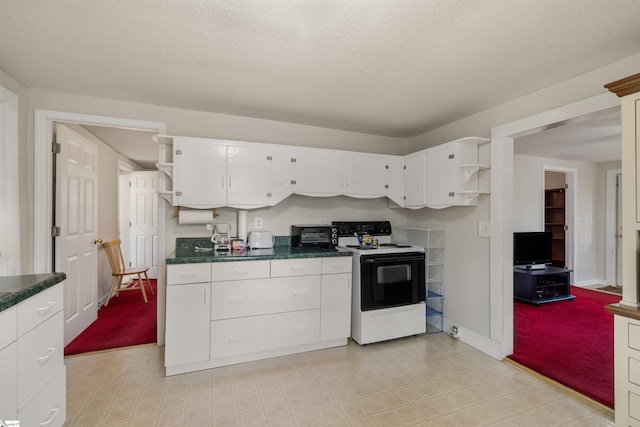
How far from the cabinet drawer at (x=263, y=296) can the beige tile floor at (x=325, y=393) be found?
460mm

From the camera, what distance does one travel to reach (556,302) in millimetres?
4328

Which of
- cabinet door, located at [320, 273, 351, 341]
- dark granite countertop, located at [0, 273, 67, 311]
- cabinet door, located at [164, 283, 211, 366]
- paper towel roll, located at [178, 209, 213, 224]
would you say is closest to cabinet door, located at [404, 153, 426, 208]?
cabinet door, located at [320, 273, 351, 341]

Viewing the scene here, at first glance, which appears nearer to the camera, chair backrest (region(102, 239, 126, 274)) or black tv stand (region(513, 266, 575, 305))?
chair backrest (region(102, 239, 126, 274))

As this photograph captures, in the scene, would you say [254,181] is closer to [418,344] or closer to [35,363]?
[35,363]

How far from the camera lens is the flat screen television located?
175 inches

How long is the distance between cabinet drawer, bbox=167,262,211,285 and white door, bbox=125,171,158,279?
3696mm

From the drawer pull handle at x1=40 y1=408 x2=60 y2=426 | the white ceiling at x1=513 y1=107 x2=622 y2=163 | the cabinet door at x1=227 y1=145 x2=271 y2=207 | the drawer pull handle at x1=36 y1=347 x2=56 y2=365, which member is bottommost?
the drawer pull handle at x1=40 y1=408 x2=60 y2=426

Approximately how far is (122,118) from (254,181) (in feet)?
4.19

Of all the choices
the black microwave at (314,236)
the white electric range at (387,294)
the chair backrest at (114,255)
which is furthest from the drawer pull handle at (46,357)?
the chair backrest at (114,255)

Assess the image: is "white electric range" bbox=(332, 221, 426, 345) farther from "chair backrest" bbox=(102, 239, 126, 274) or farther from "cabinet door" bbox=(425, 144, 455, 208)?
"chair backrest" bbox=(102, 239, 126, 274)

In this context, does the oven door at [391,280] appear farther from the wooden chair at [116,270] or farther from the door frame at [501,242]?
the wooden chair at [116,270]

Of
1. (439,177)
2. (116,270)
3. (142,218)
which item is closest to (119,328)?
(116,270)

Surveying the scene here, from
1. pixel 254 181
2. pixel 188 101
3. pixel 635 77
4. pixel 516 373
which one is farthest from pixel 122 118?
pixel 516 373

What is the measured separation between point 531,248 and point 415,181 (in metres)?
2.70
